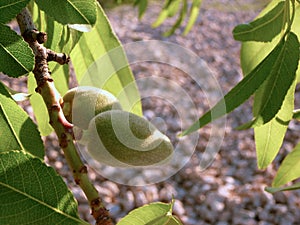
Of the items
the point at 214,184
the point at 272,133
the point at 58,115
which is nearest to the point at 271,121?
the point at 272,133

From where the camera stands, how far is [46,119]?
0.92 meters

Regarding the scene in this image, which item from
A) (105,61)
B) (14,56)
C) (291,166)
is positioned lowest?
(291,166)

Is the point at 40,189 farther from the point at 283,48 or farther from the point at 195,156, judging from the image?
the point at 195,156

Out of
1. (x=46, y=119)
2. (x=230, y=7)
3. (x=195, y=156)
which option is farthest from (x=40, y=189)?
(x=230, y=7)

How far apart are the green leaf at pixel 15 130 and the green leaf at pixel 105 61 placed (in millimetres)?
269

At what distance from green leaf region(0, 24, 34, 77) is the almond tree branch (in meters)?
0.06

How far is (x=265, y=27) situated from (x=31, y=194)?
1.55ft

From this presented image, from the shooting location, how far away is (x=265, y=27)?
0.87 m

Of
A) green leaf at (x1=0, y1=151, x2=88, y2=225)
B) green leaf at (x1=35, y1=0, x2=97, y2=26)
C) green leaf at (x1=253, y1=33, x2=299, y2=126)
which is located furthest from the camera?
green leaf at (x1=253, y1=33, x2=299, y2=126)

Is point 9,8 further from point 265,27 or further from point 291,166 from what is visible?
point 291,166

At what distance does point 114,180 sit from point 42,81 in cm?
221

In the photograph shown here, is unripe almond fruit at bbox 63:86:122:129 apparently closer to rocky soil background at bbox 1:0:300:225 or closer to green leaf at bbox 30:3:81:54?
green leaf at bbox 30:3:81:54

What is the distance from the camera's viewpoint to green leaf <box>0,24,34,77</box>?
1.95 feet

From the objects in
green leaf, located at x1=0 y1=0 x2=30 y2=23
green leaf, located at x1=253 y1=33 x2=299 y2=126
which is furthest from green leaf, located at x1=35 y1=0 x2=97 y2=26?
green leaf, located at x1=253 y1=33 x2=299 y2=126
